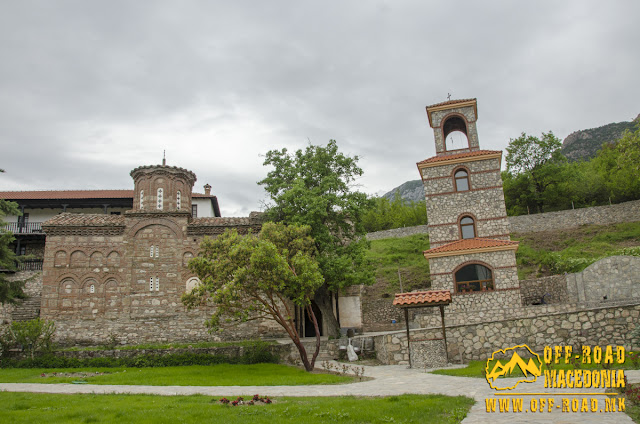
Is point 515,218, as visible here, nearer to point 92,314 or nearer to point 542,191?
point 542,191

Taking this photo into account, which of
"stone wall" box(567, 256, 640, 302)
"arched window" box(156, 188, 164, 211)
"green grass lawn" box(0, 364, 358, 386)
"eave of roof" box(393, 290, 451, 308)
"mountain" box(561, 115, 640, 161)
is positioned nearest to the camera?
"green grass lawn" box(0, 364, 358, 386)

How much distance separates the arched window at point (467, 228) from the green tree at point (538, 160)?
953 inches

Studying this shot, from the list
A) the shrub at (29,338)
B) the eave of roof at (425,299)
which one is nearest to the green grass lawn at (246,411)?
the eave of roof at (425,299)

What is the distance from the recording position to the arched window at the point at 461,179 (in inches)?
880

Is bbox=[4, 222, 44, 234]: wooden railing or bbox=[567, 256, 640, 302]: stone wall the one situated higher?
bbox=[4, 222, 44, 234]: wooden railing

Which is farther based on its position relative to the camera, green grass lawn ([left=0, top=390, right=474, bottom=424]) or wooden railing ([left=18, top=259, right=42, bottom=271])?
wooden railing ([left=18, top=259, right=42, bottom=271])

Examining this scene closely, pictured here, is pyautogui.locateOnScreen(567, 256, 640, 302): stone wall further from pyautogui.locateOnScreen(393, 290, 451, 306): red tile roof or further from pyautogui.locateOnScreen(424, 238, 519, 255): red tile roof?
pyautogui.locateOnScreen(393, 290, 451, 306): red tile roof

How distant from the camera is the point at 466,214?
22.0 meters

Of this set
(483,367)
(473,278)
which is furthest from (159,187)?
(483,367)

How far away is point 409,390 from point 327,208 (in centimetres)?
1243

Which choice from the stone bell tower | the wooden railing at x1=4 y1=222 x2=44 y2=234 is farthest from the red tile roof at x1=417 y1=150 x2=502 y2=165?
the wooden railing at x1=4 y1=222 x2=44 y2=234

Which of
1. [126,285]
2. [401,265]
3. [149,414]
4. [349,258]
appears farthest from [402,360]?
[401,265]

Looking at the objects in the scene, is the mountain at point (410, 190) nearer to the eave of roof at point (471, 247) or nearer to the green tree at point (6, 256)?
the eave of roof at point (471, 247)

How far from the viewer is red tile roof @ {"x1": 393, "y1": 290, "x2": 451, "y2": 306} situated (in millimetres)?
14586
